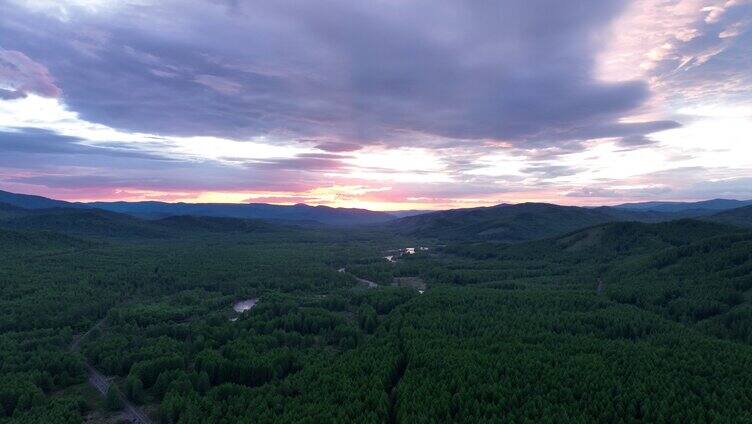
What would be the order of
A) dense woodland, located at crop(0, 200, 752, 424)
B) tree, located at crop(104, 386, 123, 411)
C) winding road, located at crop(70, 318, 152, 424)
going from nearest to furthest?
1. dense woodland, located at crop(0, 200, 752, 424)
2. winding road, located at crop(70, 318, 152, 424)
3. tree, located at crop(104, 386, 123, 411)

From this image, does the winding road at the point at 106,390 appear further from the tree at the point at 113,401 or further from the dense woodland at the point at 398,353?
the dense woodland at the point at 398,353

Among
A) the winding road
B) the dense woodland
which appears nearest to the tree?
the dense woodland

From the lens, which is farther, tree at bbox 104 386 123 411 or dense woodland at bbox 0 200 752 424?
tree at bbox 104 386 123 411

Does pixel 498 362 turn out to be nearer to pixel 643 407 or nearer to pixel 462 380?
pixel 462 380

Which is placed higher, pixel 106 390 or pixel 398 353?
pixel 398 353

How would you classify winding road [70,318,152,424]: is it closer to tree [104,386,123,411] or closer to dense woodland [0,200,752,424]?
tree [104,386,123,411]

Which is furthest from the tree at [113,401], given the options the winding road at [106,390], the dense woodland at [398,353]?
the winding road at [106,390]

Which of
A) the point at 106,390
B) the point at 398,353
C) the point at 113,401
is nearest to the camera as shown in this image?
the point at 113,401

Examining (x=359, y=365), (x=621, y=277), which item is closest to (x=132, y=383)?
(x=359, y=365)

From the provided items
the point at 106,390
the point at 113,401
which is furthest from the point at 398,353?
the point at 106,390

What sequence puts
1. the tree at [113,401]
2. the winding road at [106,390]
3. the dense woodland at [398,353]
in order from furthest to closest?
the tree at [113,401]
the winding road at [106,390]
the dense woodland at [398,353]

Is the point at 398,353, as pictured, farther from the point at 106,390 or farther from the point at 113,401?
the point at 106,390
